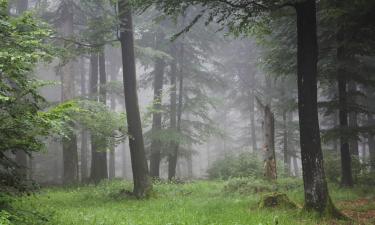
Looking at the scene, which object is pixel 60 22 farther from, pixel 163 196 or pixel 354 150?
pixel 354 150

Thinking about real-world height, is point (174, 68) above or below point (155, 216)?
above

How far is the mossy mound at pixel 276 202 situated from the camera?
11.5 m

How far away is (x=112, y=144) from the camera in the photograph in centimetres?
1597

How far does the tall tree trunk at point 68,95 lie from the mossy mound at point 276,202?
39.2ft

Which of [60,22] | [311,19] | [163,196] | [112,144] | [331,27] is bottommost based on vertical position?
[163,196]

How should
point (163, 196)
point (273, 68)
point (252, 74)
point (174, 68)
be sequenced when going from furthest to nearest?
1. point (252, 74)
2. point (174, 68)
3. point (273, 68)
4. point (163, 196)

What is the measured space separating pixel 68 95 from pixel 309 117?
16.8 metres

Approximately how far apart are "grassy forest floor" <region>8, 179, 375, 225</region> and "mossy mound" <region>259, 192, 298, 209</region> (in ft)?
0.99

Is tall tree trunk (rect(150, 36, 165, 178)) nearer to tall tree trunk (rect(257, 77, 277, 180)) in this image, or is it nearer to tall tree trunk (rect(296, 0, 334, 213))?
tall tree trunk (rect(257, 77, 277, 180))

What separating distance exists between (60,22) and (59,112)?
798 inches

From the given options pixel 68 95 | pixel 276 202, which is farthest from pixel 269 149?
pixel 68 95

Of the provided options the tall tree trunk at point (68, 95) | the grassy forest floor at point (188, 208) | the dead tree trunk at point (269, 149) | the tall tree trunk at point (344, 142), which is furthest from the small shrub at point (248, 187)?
the tall tree trunk at point (68, 95)

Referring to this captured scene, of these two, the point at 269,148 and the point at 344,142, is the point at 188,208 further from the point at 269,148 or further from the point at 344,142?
the point at 269,148

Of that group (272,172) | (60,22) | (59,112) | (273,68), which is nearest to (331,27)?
(273,68)
